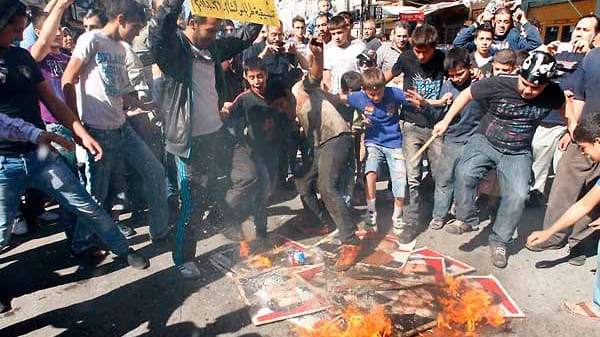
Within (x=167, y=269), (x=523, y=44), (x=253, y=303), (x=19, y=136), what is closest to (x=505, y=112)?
(x=523, y=44)

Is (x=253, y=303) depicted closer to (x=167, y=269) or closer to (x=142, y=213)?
(x=167, y=269)

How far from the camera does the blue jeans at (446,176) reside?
→ 441 centimetres

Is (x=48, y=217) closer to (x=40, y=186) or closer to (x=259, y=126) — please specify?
(x=40, y=186)

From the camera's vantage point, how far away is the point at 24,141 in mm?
2885

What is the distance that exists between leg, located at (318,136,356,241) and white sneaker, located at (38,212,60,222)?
132 inches

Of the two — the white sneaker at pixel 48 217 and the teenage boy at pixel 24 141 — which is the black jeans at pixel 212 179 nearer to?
the teenage boy at pixel 24 141

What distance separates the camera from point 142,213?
5113 mm

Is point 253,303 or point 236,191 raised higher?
point 236,191

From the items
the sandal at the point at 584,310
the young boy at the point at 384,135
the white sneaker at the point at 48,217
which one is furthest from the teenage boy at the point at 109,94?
the sandal at the point at 584,310

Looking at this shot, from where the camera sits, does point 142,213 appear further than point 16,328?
Yes

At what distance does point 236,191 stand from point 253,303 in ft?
3.53

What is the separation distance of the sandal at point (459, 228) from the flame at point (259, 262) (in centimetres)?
209

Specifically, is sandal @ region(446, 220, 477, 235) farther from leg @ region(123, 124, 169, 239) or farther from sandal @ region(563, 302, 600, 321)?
leg @ region(123, 124, 169, 239)

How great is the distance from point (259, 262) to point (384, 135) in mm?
1890
